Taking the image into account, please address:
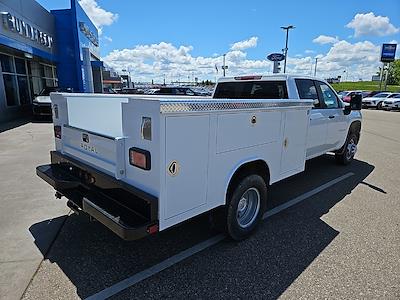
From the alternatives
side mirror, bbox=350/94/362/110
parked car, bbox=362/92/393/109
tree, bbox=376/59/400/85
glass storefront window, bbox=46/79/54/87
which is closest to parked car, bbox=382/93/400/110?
parked car, bbox=362/92/393/109

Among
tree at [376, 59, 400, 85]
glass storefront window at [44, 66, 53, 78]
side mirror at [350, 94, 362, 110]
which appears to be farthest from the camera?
tree at [376, 59, 400, 85]

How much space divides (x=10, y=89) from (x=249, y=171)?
16351 millimetres

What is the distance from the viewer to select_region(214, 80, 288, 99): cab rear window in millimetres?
4843

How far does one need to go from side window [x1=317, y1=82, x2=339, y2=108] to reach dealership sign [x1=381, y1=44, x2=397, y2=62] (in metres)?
49.1

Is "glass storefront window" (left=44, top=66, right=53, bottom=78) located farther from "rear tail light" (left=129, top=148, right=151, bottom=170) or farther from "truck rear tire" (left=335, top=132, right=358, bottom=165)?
"rear tail light" (left=129, top=148, right=151, bottom=170)

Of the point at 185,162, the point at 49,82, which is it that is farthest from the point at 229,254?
the point at 49,82

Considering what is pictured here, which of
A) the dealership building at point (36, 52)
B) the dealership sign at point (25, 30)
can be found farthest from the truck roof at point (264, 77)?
the dealership sign at point (25, 30)

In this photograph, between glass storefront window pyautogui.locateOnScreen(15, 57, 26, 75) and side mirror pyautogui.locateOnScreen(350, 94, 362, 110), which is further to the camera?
glass storefront window pyautogui.locateOnScreen(15, 57, 26, 75)

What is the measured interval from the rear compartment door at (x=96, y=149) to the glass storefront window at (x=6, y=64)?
1401 centimetres

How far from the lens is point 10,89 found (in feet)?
51.1

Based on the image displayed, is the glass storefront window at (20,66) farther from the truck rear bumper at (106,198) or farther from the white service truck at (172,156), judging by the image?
the truck rear bumper at (106,198)

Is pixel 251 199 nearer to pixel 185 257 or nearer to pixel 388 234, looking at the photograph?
pixel 185 257

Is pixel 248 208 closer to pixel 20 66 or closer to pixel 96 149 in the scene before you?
pixel 96 149

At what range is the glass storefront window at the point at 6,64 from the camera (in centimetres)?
1469
